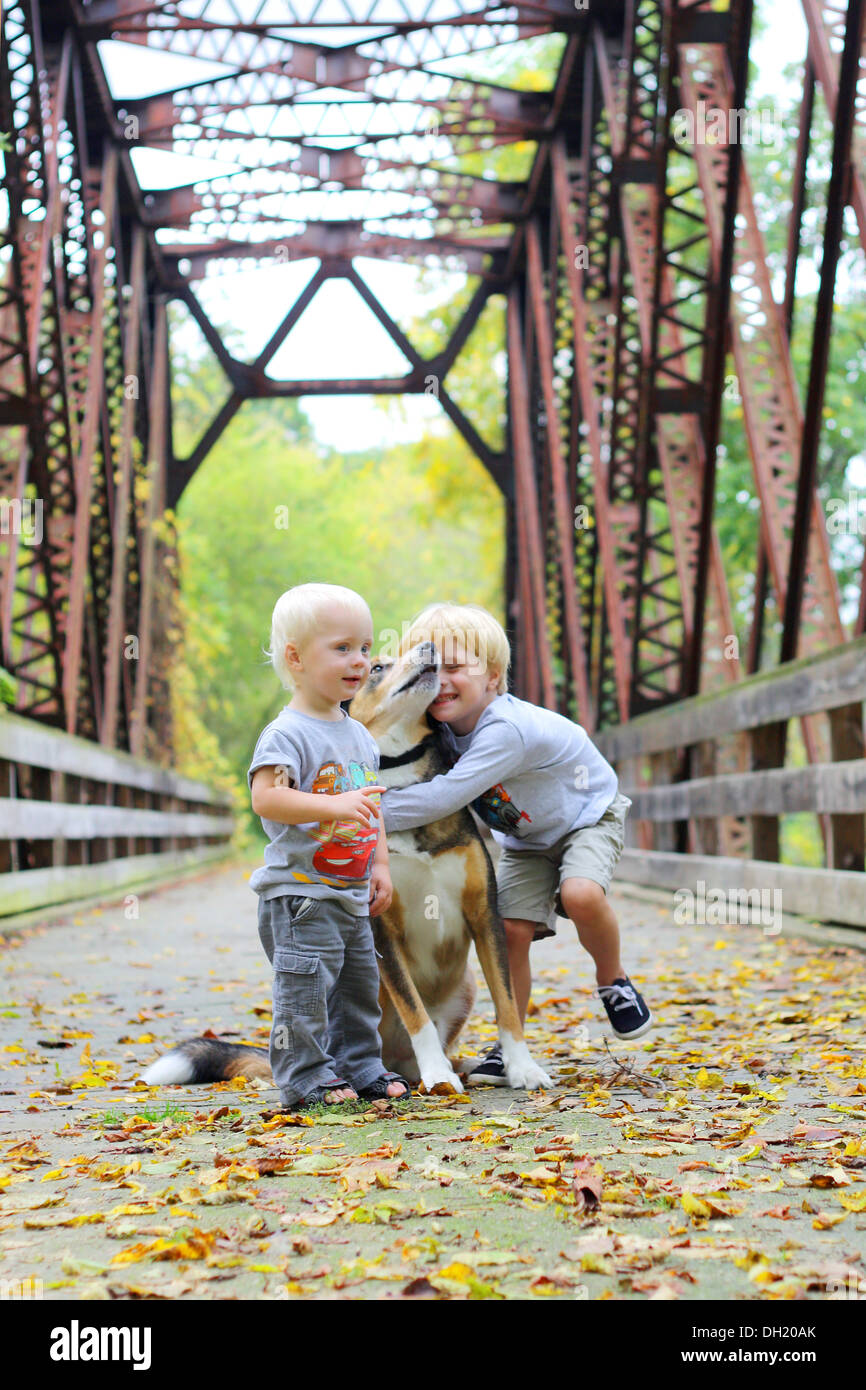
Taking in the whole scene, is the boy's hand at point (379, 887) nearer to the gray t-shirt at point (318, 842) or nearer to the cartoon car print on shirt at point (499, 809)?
the gray t-shirt at point (318, 842)

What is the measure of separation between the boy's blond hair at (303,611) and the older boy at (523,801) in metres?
0.43

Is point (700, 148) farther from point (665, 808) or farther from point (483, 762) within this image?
point (483, 762)

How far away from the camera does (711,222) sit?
9.18m

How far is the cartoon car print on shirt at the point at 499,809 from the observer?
4.34m

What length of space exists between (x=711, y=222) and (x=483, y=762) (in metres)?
6.27

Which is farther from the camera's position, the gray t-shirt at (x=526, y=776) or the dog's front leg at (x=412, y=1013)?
the gray t-shirt at (x=526, y=776)

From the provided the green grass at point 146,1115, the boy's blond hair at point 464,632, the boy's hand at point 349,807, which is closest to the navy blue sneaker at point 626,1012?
the boy's blond hair at point 464,632

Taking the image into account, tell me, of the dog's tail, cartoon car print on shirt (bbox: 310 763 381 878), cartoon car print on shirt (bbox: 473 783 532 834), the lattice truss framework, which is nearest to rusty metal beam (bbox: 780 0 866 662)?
the lattice truss framework

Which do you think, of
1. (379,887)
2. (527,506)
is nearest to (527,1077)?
(379,887)

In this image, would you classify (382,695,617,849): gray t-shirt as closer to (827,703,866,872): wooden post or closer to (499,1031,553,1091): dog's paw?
(499,1031,553,1091): dog's paw

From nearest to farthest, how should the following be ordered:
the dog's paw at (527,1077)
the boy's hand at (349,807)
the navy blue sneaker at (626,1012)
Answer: the boy's hand at (349,807)
the dog's paw at (527,1077)
the navy blue sneaker at (626,1012)

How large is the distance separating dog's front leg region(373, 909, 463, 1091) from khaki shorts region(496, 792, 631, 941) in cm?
53

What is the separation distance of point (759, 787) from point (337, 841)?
457 cm
